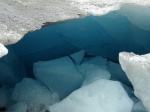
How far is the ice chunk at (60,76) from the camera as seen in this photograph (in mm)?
1697

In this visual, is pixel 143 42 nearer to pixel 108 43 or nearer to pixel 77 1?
pixel 108 43

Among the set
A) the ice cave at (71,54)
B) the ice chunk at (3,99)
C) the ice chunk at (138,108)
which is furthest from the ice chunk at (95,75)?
the ice chunk at (3,99)

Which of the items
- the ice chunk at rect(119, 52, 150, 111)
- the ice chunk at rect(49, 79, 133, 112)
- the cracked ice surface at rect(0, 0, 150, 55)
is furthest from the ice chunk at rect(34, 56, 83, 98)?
the ice chunk at rect(119, 52, 150, 111)

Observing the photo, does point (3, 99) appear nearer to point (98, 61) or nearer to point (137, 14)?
point (98, 61)

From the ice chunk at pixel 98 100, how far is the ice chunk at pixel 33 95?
10cm

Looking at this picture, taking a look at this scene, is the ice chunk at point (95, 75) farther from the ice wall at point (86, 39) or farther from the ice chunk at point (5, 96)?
the ice chunk at point (5, 96)

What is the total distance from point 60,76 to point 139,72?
19.6 inches

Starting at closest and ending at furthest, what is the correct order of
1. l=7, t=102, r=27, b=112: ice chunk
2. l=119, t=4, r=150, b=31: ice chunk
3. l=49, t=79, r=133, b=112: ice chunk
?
l=49, t=79, r=133, b=112: ice chunk
l=7, t=102, r=27, b=112: ice chunk
l=119, t=4, r=150, b=31: ice chunk

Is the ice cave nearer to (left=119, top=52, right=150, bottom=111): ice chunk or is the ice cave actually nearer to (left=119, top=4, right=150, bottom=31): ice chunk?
(left=119, top=4, right=150, bottom=31): ice chunk

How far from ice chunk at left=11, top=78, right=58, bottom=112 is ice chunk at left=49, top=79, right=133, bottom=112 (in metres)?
0.10

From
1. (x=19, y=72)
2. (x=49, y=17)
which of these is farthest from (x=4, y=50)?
(x=19, y=72)

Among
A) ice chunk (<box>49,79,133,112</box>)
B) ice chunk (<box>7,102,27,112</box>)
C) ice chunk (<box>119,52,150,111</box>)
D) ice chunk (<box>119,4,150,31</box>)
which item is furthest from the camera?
ice chunk (<box>119,4,150,31</box>)

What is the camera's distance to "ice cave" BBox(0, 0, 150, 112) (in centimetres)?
154

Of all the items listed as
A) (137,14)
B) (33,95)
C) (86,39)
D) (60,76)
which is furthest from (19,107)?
(137,14)
